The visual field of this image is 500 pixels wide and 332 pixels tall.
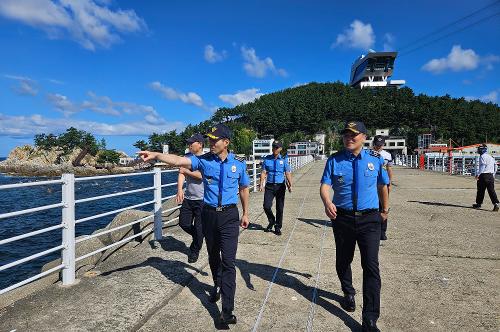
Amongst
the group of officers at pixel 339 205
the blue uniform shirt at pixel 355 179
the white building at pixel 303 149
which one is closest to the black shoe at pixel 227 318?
the group of officers at pixel 339 205

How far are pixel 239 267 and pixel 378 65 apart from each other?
7080 inches

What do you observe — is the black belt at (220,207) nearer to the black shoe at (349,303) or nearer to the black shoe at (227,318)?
the black shoe at (227,318)

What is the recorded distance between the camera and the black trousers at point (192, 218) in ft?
17.7

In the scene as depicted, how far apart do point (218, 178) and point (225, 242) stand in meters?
0.65

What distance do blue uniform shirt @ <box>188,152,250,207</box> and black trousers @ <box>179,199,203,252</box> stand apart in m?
1.76

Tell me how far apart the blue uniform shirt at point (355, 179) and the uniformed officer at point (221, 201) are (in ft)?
3.15

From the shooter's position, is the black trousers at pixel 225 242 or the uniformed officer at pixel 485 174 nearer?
the black trousers at pixel 225 242

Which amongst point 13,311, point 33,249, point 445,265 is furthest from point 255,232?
point 33,249

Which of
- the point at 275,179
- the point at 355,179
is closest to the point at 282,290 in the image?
the point at 355,179

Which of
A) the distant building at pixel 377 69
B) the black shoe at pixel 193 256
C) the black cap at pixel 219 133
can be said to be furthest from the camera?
the distant building at pixel 377 69

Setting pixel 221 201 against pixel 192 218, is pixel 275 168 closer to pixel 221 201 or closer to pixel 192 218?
pixel 192 218

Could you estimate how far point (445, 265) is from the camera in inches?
205

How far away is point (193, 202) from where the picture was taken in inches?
219

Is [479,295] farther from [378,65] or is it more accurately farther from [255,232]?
[378,65]
